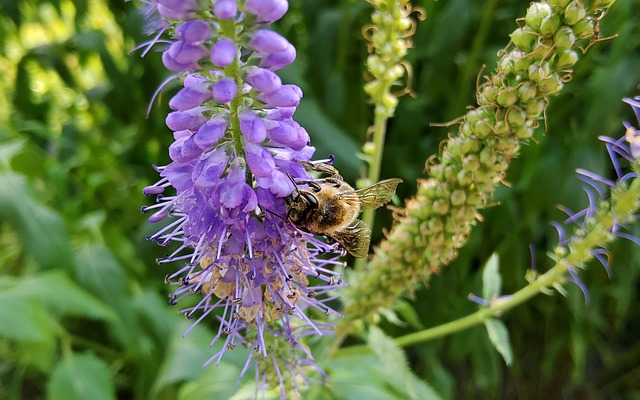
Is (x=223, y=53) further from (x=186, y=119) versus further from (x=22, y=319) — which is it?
(x=22, y=319)

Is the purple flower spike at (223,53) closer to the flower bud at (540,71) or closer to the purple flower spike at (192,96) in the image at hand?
the purple flower spike at (192,96)

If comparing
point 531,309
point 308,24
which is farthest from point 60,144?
point 531,309

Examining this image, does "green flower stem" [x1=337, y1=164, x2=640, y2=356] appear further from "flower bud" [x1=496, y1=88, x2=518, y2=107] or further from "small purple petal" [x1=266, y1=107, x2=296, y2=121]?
"small purple petal" [x1=266, y1=107, x2=296, y2=121]

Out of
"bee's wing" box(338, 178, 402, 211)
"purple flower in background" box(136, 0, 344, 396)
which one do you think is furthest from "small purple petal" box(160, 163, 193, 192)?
"bee's wing" box(338, 178, 402, 211)

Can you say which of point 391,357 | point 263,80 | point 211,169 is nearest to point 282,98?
point 263,80

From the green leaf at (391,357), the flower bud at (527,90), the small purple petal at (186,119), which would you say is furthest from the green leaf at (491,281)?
the small purple petal at (186,119)

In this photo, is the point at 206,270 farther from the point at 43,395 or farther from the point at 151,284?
the point at 43,395
